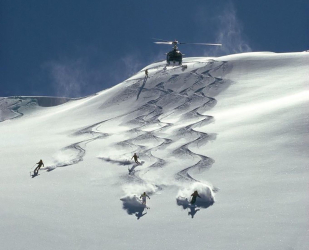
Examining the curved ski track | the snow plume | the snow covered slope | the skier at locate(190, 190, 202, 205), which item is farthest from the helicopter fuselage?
the skier at locate(190, 190, 202, 205)

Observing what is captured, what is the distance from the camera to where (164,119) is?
43406 mm

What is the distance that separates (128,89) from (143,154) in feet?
80.2

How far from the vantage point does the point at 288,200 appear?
21938 mm

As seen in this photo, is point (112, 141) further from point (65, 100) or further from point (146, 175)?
point (65, 100)

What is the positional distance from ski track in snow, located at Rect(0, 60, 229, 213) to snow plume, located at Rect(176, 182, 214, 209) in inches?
74.0

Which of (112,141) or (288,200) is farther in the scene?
(112,141)

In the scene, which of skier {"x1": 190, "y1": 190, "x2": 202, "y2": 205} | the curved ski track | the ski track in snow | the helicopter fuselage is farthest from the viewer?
the helicopter fuselage

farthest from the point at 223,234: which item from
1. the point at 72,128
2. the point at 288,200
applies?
the point at 72,128

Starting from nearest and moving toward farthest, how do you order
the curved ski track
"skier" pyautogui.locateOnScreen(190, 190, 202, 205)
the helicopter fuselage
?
"skier" pyautogui.locateOnScreen(190, 190, 202, 205), the curved ski track, the helicopter fuselage

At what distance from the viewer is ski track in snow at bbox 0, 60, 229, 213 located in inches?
1183

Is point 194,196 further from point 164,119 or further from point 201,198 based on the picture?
point 164,119

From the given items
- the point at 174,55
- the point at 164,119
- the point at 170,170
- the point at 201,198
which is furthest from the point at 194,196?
the point at 174,55

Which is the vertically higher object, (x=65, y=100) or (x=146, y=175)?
(x=65, y=100)

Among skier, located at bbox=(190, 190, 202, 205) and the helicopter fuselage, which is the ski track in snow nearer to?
the helicopter fuselage
